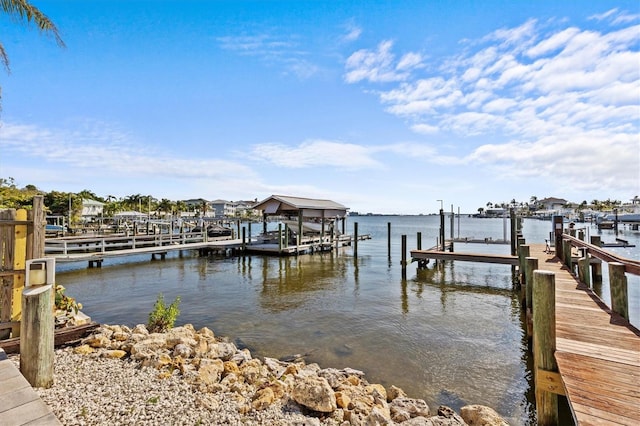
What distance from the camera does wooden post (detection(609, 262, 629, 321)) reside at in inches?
217

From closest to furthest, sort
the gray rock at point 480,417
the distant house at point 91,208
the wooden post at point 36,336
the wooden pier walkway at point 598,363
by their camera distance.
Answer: the wooden pier walkway at point 598,363 → the wooden post at point 36,336 → the gray rock at point 480,417 → the distant house at point 91,208

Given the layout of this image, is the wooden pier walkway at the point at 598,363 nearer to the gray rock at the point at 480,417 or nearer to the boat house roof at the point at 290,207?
the gray rock at the point at 480,417

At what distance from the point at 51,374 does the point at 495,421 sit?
19.9 feet

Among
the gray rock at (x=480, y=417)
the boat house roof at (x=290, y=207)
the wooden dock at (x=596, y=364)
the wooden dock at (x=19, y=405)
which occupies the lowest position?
the gray rock at (x=480, y=417)

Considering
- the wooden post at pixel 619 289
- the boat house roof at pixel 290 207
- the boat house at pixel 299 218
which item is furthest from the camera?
the boat house roof at pixel 290 207

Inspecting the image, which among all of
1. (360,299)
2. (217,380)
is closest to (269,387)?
(217,380)

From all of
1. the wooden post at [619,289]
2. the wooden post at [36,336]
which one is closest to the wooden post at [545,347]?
the wooden post at [619,289]

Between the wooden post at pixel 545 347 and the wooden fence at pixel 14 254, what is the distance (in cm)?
745

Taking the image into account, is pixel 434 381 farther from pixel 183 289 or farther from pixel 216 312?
pixel 183 289

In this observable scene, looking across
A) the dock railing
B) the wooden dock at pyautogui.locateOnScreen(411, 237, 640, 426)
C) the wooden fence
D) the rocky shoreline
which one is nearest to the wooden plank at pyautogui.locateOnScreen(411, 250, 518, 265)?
the wooden dock at pyautogui.locateOnScreen(411, 237, 640, 426)

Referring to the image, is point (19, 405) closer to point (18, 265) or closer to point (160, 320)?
point (18, 265)

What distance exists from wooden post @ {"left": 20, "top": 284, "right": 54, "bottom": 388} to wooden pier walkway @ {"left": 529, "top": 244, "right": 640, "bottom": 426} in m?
5.63

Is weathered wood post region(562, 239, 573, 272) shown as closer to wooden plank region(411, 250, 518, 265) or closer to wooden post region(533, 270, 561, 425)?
wooden plank region(411, 250, 518, 265)

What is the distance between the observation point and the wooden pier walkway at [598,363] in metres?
2.93
